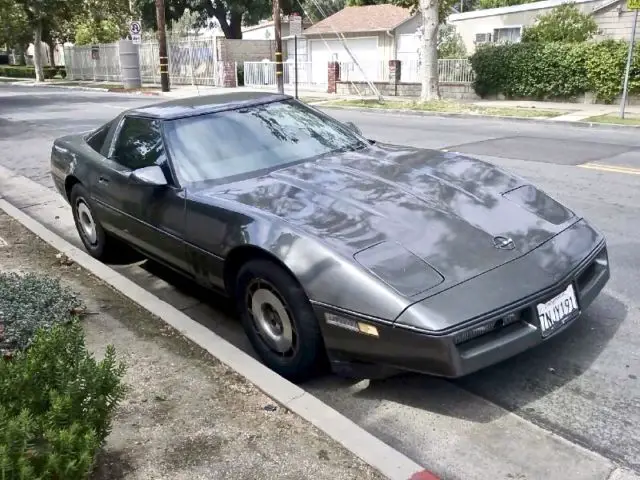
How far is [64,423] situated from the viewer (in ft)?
7.17

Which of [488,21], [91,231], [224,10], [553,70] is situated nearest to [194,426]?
[91,231]

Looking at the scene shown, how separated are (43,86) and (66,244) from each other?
3503 cm

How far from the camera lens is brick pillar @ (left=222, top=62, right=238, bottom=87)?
102 ft

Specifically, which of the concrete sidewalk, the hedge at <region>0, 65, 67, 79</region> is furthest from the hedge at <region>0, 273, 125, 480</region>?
the hedge at <region>0, 65, 67, 79</region>

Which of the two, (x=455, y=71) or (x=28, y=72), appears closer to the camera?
(x=455, y=71)

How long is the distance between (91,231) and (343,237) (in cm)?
328

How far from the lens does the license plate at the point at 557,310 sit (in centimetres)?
307

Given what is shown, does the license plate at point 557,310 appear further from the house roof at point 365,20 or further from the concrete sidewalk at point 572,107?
the house roof at point 365,20

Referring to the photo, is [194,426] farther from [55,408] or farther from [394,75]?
[394,75]

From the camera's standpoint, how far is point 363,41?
106 ft

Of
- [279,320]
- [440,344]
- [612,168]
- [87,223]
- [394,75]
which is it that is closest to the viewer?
[440,344]

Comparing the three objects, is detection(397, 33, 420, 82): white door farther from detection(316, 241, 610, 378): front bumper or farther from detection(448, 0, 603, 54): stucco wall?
detection(316, 241, 610, 378): front bumper

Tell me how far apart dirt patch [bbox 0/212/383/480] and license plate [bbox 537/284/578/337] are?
1161 millimetres

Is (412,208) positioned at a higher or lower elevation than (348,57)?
lower
